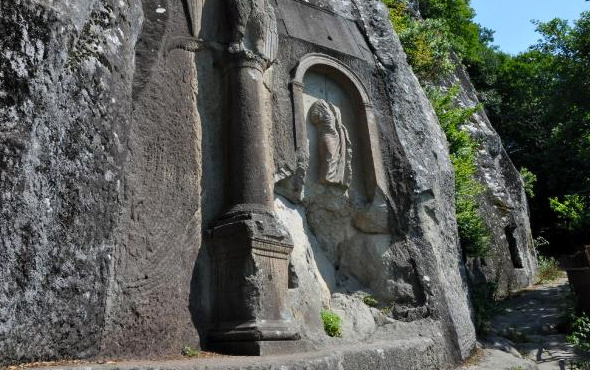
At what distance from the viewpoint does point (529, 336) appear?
9031mm

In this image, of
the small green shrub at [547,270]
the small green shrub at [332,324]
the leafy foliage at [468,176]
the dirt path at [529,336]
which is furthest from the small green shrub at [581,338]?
the small green shrub at [547,270]

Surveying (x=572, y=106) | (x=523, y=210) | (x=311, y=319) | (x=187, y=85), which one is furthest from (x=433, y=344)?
(x=523, y=210)

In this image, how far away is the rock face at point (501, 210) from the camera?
48.2 feet

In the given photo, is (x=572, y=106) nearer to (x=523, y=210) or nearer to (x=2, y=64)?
(x=523, y=210)

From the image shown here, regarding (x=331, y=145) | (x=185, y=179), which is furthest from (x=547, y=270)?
(x=185, y=179)

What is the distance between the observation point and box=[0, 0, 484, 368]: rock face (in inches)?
130

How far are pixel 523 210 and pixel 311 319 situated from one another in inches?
560

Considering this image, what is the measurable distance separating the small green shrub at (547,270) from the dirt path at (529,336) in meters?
3.20

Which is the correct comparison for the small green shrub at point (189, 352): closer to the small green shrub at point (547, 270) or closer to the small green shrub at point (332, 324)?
the small green shrub at point (332, 324)

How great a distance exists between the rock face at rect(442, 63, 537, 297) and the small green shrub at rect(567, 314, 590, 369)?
4.76 meters

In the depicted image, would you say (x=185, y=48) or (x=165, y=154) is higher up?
(x=185, y=48)

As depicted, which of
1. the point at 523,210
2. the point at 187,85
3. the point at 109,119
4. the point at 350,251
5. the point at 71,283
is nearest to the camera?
the point at 71,283

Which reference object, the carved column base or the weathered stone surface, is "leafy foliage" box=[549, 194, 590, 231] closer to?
the carved column base

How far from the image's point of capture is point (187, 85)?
17.3 ft
